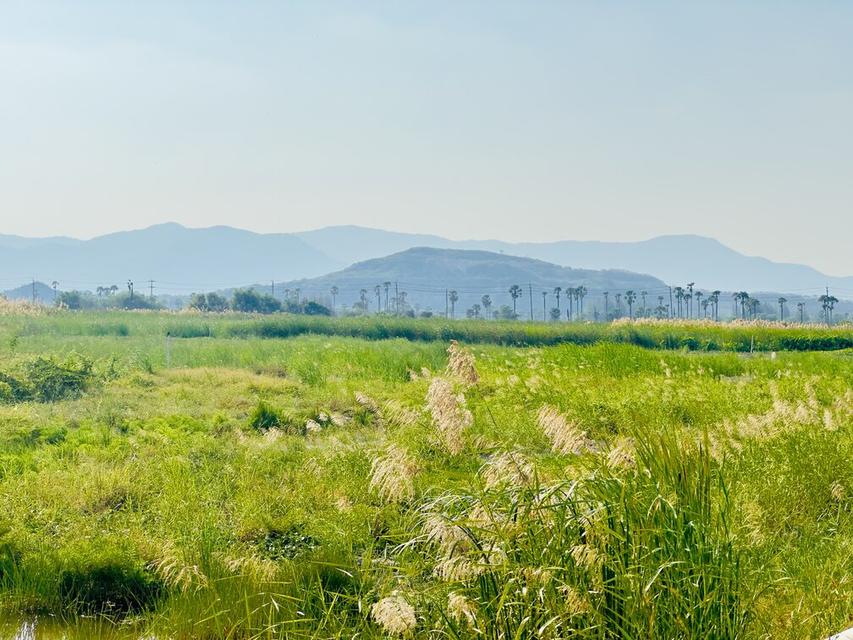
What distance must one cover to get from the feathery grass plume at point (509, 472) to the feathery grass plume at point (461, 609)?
2.23 ft

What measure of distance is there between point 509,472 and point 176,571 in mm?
3784

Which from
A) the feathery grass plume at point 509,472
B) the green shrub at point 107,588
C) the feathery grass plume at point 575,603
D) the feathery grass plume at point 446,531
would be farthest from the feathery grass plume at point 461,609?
the green shrub at point 107,588

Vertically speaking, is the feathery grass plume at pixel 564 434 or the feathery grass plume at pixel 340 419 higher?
the feathery grass plume at pixel 564 434

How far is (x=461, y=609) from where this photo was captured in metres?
4.46

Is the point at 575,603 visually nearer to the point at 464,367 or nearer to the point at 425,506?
the point at 425,506

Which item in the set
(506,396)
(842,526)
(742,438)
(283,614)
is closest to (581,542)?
(283,614)

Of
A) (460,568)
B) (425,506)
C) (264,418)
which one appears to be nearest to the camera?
(460,568)

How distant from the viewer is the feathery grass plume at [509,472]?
505 cm

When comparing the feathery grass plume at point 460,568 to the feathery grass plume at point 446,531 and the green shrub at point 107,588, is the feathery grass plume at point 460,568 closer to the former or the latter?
the feathery grass plume at point 446,531

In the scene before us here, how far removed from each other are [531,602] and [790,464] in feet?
17.0

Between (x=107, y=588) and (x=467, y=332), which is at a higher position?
(x=467, y=332)

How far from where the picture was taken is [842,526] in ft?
25.5

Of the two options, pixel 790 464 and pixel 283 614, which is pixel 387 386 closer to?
pixel 790 464

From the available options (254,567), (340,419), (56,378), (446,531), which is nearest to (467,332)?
(56,378)
